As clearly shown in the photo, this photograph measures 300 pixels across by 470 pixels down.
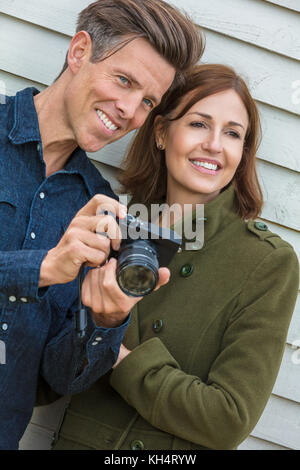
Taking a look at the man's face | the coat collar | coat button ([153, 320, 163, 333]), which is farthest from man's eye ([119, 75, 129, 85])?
coat button ([153, 320, 163, 333])

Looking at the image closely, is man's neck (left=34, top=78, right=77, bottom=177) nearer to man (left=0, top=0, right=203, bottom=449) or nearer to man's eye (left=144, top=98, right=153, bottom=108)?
man (left=0, top=0, right=203, bottom=449)

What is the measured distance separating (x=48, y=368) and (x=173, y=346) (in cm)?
43

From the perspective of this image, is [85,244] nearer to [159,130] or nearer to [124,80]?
[124,80]

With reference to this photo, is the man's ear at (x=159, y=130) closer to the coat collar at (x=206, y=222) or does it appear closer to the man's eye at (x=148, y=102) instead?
the man's eye at (x=148, y=102)

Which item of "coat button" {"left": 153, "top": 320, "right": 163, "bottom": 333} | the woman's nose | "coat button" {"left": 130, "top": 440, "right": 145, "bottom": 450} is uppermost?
the woman's nose

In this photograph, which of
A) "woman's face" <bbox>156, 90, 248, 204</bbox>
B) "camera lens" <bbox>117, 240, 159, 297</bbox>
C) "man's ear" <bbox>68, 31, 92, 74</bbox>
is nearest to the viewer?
"camera lens" <bbox>117, 240, 159, 297</bbox>

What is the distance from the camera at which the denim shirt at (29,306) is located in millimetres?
1854

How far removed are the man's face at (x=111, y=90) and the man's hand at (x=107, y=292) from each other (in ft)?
1.88

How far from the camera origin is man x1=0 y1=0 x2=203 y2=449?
1871 mm

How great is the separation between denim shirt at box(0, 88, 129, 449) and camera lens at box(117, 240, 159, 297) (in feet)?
1.10

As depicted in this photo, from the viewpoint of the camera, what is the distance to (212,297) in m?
1.93

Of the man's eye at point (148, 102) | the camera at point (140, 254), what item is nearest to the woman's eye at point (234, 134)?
the man's eye at point (148, 102)

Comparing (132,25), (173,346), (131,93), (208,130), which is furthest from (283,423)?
(132,25)
